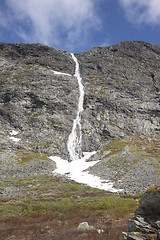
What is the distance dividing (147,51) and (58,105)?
8619 centimetres

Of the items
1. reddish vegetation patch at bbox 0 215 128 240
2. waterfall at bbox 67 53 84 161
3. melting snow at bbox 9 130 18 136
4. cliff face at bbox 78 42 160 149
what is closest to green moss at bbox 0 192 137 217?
reddish vegetation patch at bbox 0 215 128 240

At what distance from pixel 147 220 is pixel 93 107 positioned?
76.9 m

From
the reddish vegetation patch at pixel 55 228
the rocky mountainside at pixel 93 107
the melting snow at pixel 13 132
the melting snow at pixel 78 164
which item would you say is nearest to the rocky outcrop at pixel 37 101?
the rocky mountainside at pixel 93 107

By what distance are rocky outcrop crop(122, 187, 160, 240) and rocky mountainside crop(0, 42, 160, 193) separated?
21.2 meters

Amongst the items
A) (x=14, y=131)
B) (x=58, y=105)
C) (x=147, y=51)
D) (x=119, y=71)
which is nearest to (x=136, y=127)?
(x=58, y=105)

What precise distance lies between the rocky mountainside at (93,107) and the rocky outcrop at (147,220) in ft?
69.4

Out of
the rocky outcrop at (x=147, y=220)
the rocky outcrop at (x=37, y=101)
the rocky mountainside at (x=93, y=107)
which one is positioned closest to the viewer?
the rocky outcrop at (x=147, y=220)

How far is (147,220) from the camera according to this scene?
10.9 metres

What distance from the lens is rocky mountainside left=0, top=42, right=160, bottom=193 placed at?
5350 cm

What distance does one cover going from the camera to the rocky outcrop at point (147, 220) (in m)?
9.95

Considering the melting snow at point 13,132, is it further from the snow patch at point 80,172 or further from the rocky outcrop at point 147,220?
the rocky outcrop at point 147,220

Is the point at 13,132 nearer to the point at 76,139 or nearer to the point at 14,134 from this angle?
the point at 14,134

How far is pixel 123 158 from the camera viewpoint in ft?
173

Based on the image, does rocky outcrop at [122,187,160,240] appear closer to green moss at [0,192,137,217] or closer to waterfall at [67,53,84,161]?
green moss at [0,192,137,217]
